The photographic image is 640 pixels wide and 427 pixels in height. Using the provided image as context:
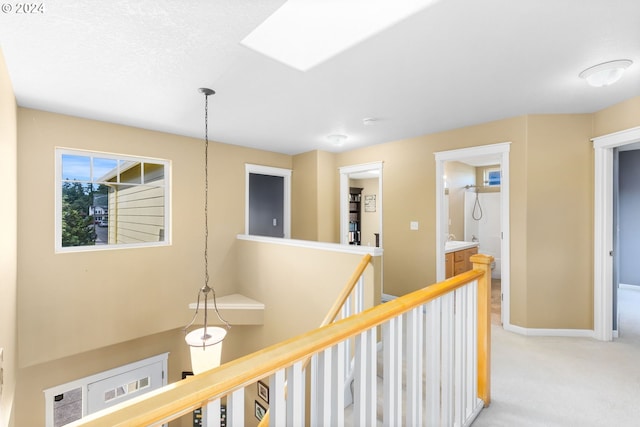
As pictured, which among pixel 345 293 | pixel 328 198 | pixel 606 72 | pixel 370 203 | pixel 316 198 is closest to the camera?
pixel 606 72

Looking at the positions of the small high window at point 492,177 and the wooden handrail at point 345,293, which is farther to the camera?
the small high window at point 492,177

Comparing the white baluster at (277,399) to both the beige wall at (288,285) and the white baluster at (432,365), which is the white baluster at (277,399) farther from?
the beige wall at (288,285)

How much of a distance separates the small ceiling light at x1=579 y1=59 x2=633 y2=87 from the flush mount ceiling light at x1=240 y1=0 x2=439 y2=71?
1569 mm

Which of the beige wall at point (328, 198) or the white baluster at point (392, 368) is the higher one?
the beige wall at point (328, 198)

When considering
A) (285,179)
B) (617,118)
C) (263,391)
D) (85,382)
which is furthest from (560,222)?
(85,382)

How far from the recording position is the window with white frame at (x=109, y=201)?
3.46 meters

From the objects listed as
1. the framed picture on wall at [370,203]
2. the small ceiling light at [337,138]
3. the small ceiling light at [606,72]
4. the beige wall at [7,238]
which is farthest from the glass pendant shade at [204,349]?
the framed picture on wall at [370,203]

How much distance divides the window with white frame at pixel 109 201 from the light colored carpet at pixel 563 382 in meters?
4.05

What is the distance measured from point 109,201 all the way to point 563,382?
4876mm

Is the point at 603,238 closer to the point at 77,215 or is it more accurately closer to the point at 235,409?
the point at 235,409

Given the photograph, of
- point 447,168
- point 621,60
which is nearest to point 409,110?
point 621,60

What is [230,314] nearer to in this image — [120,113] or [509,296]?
[120,113]

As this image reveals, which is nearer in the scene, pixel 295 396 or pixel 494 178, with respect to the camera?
pixel 295 396

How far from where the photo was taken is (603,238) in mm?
3064
